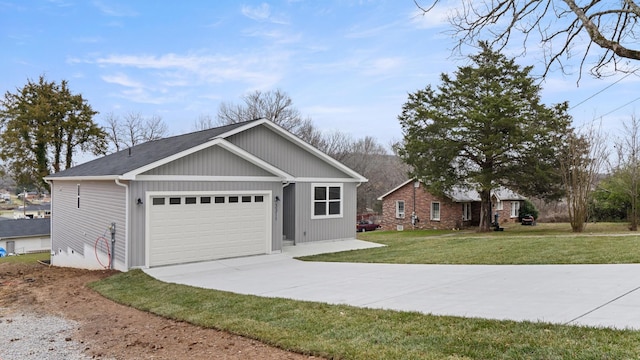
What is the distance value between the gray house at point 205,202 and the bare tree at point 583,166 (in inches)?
514

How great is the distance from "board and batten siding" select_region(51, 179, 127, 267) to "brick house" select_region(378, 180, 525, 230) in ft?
67.3

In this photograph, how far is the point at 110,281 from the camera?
9.74 meters

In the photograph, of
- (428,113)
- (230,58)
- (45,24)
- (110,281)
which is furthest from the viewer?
(428,113)

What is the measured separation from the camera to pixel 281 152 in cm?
1558

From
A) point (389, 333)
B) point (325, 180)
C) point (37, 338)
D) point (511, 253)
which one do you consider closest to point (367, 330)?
point (389, 333)

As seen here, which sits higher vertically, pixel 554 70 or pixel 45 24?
pixel 45 24

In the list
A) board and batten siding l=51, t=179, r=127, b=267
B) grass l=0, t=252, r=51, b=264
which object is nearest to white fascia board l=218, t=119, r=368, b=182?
board and batten siding l=51, t=179, r=127, b=267

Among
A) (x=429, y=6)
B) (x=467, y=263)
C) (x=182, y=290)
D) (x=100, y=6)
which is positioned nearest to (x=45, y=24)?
(x=100, y=6)

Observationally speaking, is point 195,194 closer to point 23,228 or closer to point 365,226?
point 365,226

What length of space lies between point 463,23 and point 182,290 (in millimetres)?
7016

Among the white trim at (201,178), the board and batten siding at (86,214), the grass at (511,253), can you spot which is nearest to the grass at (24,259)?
the board and batten siding at (86,214)

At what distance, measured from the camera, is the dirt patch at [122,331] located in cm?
483

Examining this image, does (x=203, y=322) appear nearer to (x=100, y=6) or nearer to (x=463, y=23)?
(x=463, y=23)

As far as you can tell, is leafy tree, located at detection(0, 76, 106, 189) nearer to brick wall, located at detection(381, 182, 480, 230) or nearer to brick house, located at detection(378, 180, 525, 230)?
brick wall, located at detection(381, 182, 480, 230)
